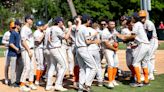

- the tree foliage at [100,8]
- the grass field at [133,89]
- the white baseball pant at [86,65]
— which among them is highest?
the tree foliage at [100,8]

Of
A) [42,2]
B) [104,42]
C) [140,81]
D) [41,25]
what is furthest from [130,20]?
[42,2]

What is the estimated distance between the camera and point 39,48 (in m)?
12.4

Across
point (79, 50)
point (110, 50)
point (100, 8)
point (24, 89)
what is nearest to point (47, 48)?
point (79, 50)

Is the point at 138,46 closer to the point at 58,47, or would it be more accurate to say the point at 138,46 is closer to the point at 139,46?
the point at 139,46

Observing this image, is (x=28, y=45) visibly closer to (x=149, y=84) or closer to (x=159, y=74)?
(x=149, y=84)

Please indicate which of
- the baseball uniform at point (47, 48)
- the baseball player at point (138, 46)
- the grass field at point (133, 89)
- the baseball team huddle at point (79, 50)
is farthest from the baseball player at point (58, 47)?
the baseball player at point (138, 46)

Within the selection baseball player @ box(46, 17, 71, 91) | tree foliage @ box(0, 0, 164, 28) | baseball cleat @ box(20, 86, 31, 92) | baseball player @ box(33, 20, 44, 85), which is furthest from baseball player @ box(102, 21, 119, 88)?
tree foliage @ box(0, 0, 164, 28)

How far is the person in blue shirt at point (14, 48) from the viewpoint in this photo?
1212 centimetres

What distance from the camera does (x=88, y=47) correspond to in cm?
1126

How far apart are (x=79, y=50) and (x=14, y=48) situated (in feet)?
7.01

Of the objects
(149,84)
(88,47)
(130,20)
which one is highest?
(130,20)

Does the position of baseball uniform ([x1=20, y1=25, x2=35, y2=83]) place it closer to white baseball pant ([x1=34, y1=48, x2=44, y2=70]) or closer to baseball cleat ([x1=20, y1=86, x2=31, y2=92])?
baseball cleat ([x1=20, y1=86, x2=31, y2=92])

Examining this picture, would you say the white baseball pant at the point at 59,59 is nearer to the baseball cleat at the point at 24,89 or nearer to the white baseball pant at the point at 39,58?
the baseball cleat at the point at 24,89

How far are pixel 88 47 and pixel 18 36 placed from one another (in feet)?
7.23
